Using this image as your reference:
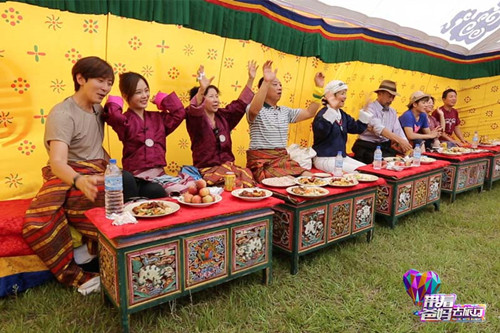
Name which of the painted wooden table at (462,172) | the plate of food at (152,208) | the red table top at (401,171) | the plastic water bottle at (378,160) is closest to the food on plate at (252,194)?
the plate of food at (152,208)

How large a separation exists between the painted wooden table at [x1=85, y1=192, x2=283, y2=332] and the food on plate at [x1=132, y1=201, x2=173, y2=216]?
1.8 inches

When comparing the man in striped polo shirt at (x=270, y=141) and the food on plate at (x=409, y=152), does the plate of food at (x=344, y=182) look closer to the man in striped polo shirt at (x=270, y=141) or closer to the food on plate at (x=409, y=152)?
the man in striped polo shirt at (x=270, y=141)

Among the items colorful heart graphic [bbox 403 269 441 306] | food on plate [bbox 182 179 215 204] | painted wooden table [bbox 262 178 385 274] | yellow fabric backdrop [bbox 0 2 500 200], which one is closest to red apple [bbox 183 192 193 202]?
food on plate [bbox 182 179 215 204]

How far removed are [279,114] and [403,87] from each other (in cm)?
348

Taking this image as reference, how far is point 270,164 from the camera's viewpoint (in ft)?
12.1

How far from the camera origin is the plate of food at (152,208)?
6.60 ft

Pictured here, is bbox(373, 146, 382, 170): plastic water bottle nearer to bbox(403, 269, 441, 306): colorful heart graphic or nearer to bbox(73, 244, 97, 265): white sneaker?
bbox(403, 269, 441, 306): colorful heart graphic

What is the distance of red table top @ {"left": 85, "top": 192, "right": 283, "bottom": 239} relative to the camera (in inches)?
71.5

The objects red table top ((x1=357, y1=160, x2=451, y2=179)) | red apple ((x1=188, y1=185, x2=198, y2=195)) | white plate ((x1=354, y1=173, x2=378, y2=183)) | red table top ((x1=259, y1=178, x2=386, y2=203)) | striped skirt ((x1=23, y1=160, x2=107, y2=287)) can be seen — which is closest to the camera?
striped skirt ((x1=23, y1=160, x2=107, y2=287))

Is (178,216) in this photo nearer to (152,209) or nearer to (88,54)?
(152,209)

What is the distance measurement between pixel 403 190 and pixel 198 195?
240 cm

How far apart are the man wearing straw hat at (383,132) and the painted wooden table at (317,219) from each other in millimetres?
1774

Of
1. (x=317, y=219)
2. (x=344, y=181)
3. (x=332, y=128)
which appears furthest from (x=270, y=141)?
(x=317, y=219)

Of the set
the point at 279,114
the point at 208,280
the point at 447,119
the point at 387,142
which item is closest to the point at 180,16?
the point at 279,114
